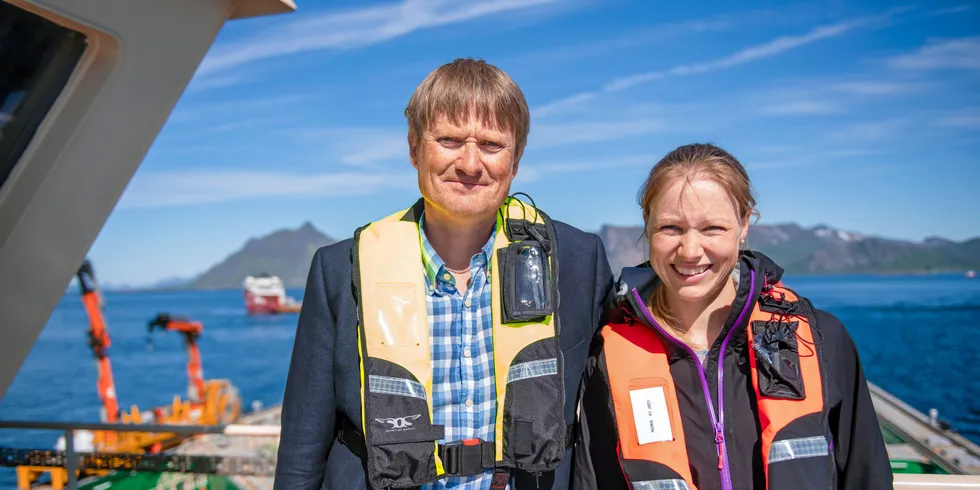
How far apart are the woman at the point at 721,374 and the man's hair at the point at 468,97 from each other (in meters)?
0.43

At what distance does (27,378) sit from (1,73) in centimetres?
10619

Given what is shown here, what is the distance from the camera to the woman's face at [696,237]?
1.61 m

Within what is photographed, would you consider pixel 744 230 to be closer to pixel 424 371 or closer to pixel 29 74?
pixel 424 371

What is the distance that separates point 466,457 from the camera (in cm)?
170

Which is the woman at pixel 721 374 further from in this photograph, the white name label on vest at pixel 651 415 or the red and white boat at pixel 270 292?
the red and white boat at pixel 270 292

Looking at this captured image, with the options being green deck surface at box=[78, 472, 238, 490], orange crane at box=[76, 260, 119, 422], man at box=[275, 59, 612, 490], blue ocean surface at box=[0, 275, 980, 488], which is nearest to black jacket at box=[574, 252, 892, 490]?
man at box=[275, 59, 612, 490]

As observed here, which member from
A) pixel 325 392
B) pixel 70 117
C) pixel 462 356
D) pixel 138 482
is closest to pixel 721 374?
pixel 462 356

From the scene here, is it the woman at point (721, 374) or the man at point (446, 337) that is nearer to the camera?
the woman at point (721, 374)

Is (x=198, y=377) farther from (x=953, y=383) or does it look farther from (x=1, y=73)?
(x=953, y=383)

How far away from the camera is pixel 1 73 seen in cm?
228

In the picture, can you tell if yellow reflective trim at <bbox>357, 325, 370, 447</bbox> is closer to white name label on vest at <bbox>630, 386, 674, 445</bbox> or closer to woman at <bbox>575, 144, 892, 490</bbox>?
woman at <bbox>575, 144, 892, 490</bbox>

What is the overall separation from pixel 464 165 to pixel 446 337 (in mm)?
480

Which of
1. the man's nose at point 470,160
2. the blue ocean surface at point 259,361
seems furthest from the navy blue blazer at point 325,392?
the blue ocean surface at point 259,361

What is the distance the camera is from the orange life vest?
153 cm
